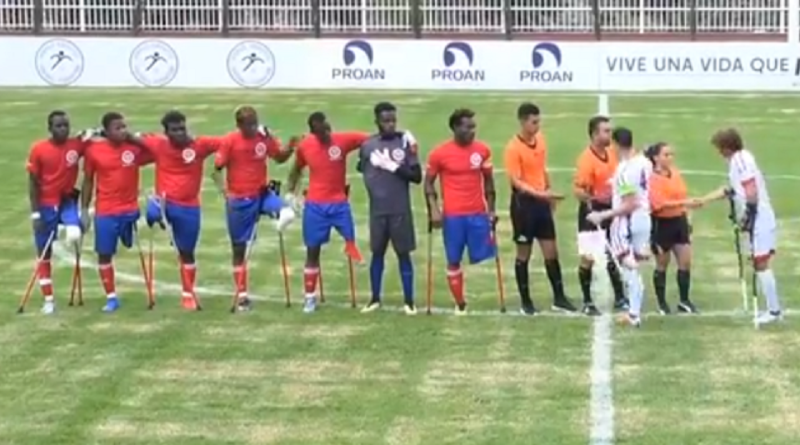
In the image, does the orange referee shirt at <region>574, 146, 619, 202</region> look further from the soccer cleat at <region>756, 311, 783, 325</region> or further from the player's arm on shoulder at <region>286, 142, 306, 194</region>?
the player's arm on shoulder at <region>286, 142, 306, 194</region>

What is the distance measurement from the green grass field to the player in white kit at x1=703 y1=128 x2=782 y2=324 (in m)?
0.56

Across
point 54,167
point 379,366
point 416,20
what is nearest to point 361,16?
point 416,20

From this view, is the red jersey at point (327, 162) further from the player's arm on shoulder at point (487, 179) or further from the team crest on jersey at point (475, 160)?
the player's arm on shoulder at point (487, 179)

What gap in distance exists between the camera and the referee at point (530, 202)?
16.4 metres

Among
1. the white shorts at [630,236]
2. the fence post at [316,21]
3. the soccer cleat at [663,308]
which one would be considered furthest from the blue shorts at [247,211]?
the fence post at [316,21]

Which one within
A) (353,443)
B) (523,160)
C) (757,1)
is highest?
(757,1)

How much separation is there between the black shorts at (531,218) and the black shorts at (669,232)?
952mm

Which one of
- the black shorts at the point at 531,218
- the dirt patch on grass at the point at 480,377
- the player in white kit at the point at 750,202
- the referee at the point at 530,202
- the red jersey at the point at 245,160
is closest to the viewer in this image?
the dirt patch on grass at the point at 480,377

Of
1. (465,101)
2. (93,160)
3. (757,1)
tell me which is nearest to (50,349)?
(93,160)

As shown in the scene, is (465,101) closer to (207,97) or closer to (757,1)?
(207,97)

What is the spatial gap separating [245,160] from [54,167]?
5.69 ft

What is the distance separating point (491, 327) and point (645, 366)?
213cm

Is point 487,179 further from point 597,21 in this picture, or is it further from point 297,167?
point 597,21

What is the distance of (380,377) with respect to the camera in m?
14.0
